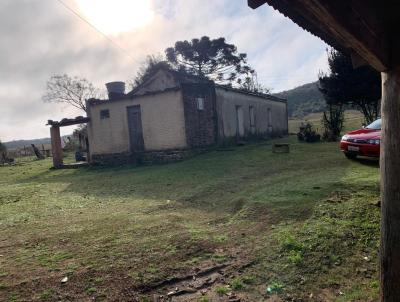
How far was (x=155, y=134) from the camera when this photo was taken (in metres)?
18.1

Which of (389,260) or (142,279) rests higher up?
(389,260)

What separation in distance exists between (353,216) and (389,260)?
8.65ft

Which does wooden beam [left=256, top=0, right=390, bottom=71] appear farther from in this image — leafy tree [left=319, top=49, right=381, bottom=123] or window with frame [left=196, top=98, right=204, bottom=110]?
leafy tree [left=319, top=49, right=381, bottom=123]

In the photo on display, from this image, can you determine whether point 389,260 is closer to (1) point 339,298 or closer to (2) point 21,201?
(1) point 339,298

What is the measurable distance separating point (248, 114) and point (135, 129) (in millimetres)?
7920

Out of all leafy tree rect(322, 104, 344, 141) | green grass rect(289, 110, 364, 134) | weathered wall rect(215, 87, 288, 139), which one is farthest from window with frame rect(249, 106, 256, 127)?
leafy tree rect(322, 104, 344, 141)

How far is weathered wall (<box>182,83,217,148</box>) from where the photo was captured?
1730cm

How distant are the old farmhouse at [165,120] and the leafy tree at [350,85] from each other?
5.57m

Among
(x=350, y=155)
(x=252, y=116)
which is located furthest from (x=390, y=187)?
(x=252, y=116)

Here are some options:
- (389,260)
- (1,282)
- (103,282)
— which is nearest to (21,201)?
(1,282)

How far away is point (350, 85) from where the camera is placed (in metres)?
20.7

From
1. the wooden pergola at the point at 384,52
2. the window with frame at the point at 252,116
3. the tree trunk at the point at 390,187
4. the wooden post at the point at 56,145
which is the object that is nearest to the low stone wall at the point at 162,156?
the wooden post at the point at 56,145

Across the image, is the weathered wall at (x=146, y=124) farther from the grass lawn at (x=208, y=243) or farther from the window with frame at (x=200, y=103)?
the grass lawn at (x=208, y=243)

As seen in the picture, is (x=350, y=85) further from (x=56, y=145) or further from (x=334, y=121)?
(x=56, y=145)
